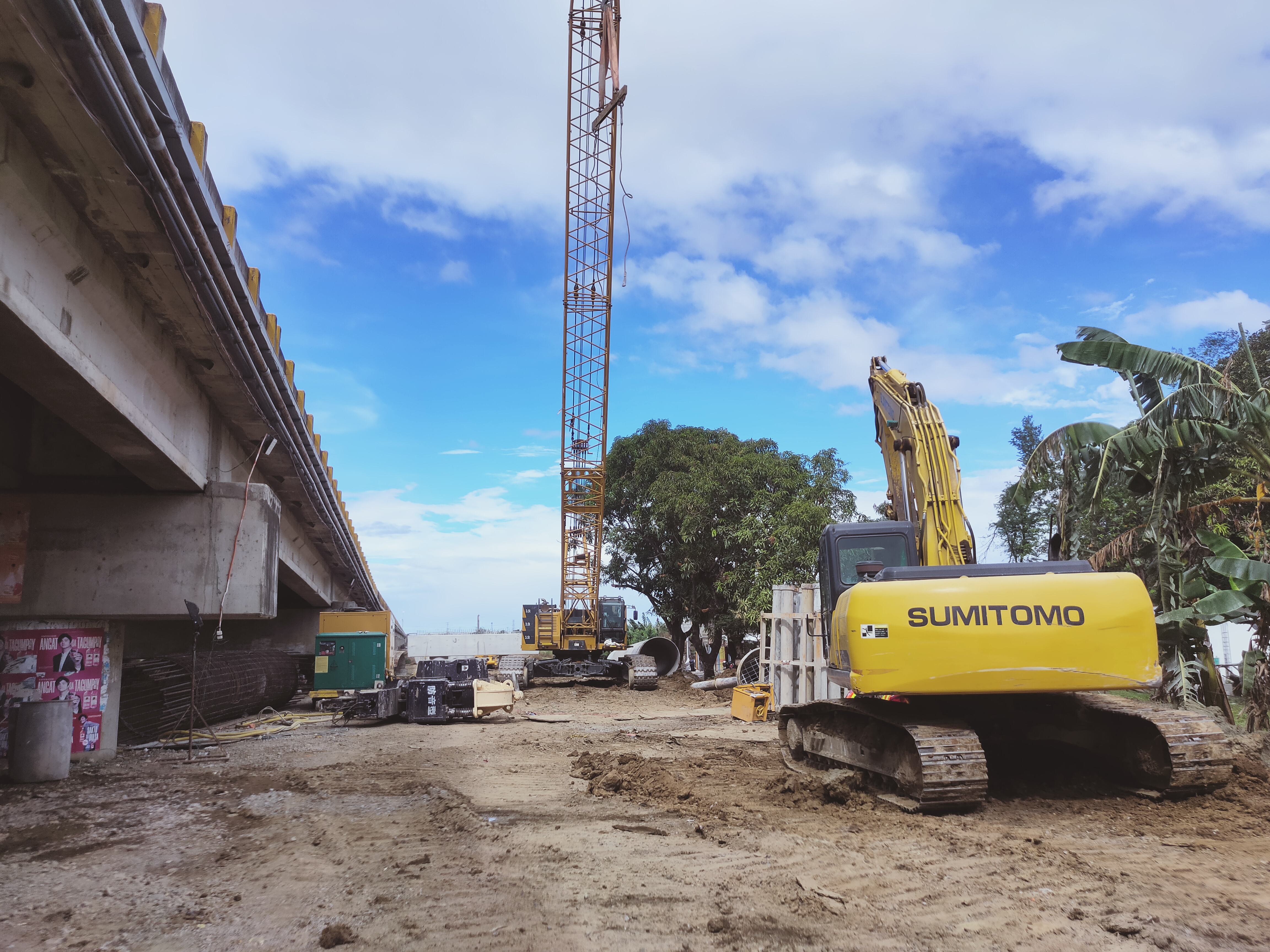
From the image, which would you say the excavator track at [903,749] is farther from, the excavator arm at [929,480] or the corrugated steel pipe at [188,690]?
the corrugated steel pipe at [188,690]

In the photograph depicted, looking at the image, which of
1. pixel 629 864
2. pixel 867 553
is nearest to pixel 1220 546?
pixel 867 553

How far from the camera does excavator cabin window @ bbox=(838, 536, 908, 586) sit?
8.43 meters

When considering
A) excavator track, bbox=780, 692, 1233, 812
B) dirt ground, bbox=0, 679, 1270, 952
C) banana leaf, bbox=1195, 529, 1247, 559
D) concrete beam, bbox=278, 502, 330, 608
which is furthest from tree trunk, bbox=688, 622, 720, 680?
excavator track, bbox=780, 692, 1233, 812

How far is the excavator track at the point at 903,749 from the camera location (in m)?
6.59

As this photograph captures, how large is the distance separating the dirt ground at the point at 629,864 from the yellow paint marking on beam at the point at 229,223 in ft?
16.8

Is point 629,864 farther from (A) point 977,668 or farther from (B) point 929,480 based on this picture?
(B) point 929,480

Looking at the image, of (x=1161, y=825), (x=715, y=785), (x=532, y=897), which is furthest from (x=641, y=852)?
(x=1161, y=825)

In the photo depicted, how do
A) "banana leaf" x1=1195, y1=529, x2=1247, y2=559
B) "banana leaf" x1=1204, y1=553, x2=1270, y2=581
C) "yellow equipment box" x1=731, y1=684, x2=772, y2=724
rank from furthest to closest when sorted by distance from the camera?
"yellow equipment box" x1=731, y1=684, x2=772, y2=724, "banana leaf" x1=1195, y1=529, x2=1247, y2=559, "banana leaf" x1=1204, y1=553, x2=1270, y2=581

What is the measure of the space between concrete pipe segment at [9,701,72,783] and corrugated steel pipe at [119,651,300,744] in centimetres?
335

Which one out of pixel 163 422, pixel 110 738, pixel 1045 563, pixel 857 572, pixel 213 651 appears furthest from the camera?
pixel 213 651

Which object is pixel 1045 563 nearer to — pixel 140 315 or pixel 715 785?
pixel 715 785

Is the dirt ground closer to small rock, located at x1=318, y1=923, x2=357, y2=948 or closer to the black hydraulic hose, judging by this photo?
small rock, located at x1=318, y1=923, x2=357, y2=948

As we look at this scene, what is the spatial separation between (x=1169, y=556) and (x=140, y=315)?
1253 centimetres

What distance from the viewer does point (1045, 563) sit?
7.41 metres
